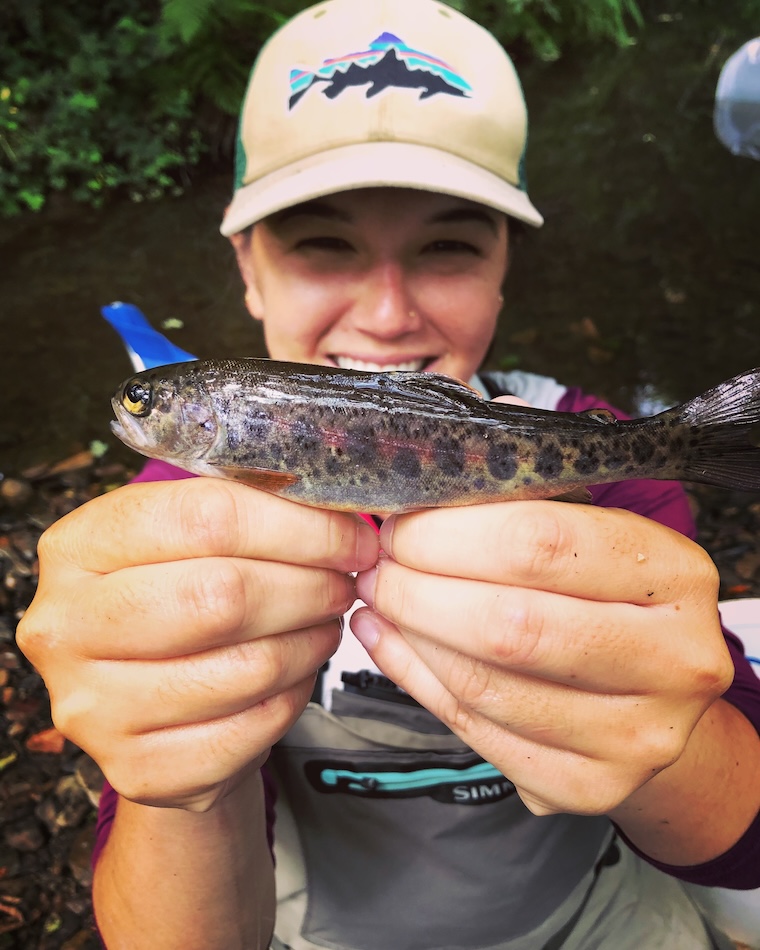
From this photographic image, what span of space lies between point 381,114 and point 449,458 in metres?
1.28

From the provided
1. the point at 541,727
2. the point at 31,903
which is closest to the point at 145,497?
the point at 541,727

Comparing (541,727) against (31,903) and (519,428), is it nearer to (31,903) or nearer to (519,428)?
(519,428)

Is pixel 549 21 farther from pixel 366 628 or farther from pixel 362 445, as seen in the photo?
pixel 366 628

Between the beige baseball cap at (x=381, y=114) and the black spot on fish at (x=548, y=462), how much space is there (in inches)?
37.4

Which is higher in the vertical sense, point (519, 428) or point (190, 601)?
point (519, 428)

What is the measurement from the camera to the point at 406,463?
127 centimetres

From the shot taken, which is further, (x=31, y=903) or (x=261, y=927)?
(x=31, y=903)

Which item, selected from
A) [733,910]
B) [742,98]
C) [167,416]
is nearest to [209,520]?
[167,416]

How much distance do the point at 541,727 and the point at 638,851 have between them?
0.75 meters

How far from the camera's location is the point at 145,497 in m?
1.22

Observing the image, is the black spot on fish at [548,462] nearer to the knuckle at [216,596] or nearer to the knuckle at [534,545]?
the knuckle at [534,545]

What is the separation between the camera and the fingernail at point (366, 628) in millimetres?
1410

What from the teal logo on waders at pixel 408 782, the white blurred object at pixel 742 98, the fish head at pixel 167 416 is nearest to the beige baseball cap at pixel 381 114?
the fish head at pixel 167 416

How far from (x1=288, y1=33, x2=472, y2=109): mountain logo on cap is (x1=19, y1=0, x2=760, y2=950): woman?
10mm
